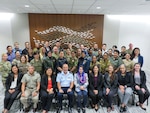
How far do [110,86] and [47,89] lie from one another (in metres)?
1.70

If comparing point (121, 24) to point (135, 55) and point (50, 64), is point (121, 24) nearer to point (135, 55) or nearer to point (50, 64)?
point (135, 55)

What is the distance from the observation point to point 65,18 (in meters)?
7.06

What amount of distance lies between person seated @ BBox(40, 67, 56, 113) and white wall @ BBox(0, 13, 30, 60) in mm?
4273

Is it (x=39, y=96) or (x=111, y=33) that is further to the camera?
(x=111, y=33)

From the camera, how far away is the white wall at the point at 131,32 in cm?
709

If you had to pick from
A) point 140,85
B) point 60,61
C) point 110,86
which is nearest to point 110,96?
point 110,86

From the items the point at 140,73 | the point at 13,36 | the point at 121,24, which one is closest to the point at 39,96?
the point at 140,73

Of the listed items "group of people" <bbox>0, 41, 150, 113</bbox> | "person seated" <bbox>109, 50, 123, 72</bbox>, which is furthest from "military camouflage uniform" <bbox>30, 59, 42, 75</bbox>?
"person seated" <bbox>109, 50, 123, 72</bbox>

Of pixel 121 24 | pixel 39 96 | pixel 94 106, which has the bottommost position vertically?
pixel 94 106

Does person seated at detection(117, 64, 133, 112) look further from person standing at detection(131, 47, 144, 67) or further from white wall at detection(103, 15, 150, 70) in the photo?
white wall at detection(103, 15, 150, 70)

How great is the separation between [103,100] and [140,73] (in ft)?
4.24

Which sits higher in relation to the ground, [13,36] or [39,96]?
[13,36]

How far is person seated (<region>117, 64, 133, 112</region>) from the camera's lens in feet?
11.5

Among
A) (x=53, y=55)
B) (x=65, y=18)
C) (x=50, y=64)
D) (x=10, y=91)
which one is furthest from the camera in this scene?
(x=65, y=18)
